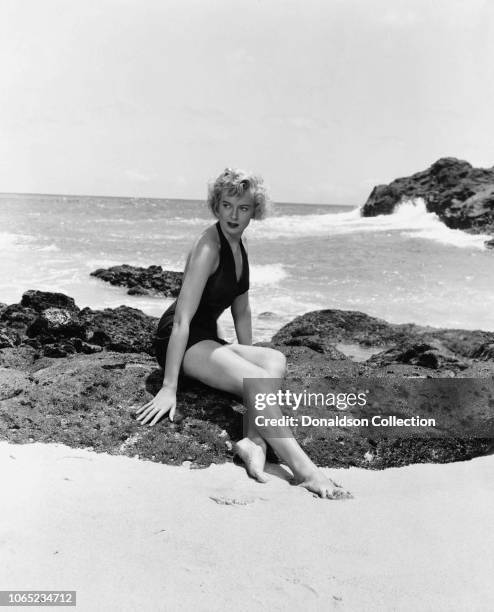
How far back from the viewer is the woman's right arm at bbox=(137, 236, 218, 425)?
3.29m

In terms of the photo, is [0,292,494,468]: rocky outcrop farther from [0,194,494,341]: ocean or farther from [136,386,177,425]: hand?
[0,194,494,341]: ocean

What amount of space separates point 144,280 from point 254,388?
11.0 m

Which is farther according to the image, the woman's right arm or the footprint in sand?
the woman's right arm

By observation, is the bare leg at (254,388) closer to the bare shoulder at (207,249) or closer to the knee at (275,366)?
the knee at (275,366)

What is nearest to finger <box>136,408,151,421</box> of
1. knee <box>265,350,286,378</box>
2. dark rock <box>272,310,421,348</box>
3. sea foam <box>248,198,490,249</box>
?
knee <box>265,350,286,378</box>

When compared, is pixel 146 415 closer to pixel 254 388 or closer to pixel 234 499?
pixel 254 388

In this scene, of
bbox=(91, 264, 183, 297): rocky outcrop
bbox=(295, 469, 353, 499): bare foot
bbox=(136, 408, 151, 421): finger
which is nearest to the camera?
bbox=(295, 469, 353, 499): bare foot

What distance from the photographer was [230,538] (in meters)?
2.37

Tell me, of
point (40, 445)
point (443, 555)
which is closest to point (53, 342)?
point (40, 445)

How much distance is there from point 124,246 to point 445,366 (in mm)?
19963

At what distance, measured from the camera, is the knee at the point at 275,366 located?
3273 millimetres

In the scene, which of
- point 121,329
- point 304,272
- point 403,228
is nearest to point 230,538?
point 121,329

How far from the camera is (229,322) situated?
9.55 metres

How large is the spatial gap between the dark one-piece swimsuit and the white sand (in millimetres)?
807
